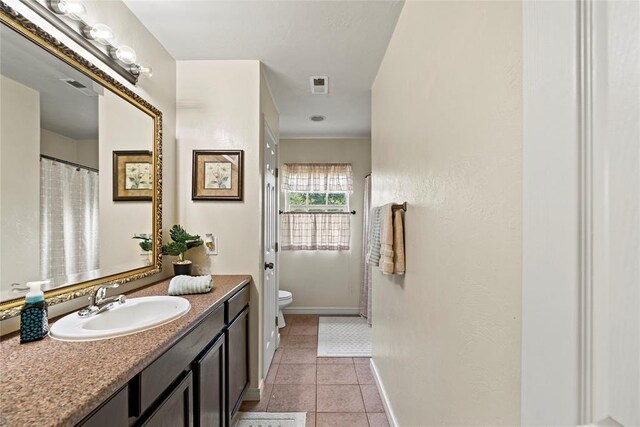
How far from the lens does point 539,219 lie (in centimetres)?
46

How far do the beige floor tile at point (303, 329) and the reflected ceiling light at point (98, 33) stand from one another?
3029 mm

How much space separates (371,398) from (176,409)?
1.51m

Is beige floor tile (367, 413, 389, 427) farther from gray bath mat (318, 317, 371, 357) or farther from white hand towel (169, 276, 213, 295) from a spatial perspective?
white hand towel (169, 276, 213, 295)

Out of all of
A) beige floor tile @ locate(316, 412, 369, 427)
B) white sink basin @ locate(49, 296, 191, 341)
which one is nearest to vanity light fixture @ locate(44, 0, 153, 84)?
white sink basin @ locate(49, 296, 191, 341)

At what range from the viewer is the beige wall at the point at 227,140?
7.07 ft

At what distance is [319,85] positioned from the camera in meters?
2.52

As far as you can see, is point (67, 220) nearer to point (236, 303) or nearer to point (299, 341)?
point (236, 303)

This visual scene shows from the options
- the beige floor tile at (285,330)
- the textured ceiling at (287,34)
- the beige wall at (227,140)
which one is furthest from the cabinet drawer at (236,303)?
the textured ceiling at (287,34)

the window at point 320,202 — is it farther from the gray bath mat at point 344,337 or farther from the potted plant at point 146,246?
the potted plant at point 146,246

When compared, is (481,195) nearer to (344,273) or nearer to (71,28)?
(71,28)

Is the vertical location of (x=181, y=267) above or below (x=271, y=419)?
above

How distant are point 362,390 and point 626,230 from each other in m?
2.33

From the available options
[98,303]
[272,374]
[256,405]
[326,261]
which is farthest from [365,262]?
[98,303]

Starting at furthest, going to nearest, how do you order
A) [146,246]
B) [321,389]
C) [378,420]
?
[321,389]
[378,420]
[146,246]
